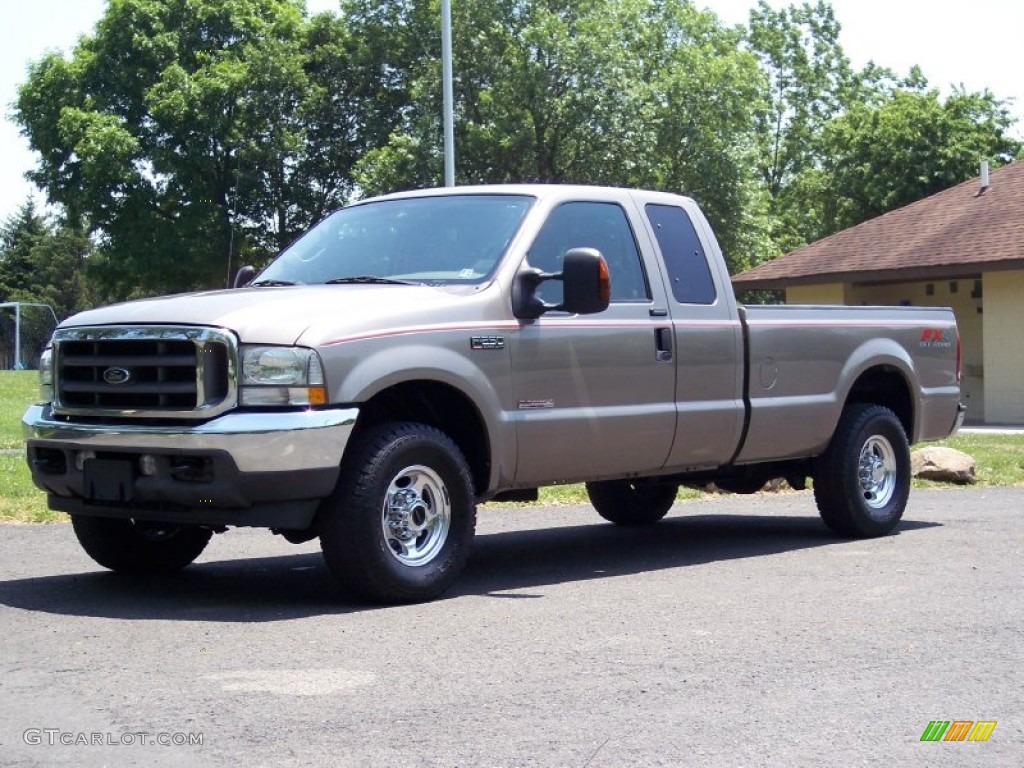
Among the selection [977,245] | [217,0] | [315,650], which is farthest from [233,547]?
[217,0]

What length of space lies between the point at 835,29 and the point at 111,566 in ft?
226

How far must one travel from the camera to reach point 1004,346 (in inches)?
1069

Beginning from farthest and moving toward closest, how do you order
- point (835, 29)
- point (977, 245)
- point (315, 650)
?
point (835, 29), point (977, 245), point (315, 650)

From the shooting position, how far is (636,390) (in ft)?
28.1

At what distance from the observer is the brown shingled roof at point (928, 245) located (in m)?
26.5

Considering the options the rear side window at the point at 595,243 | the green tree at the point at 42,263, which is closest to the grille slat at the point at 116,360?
the rear side window at the point at 595,243

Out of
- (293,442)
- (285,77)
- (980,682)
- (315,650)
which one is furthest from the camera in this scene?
(285,77)

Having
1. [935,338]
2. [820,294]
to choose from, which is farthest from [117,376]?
[820,294]

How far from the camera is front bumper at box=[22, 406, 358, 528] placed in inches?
270

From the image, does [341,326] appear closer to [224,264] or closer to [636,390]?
[636,390]

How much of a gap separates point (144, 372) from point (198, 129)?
1675 inches

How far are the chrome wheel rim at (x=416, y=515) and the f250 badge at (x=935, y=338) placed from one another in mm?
4740

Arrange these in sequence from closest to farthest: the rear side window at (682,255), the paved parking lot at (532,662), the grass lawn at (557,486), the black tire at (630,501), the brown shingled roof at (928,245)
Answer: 1. the paved parking lot at (532,662)
2. the rear side window at (682,255)
3. the black tire at (630,501)
4. the grass lawn at (557,486)
5. the brown shingled roof at (928,245)

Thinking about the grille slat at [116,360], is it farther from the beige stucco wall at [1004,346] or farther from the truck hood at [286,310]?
the beige stucco wall at [1004,346]
